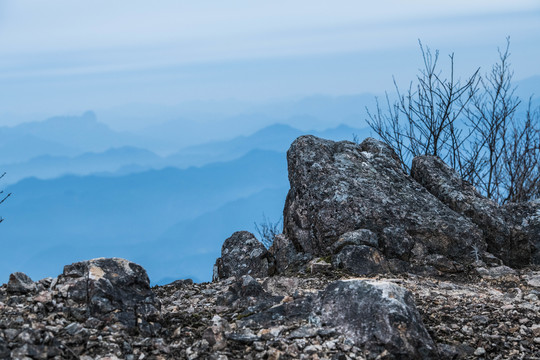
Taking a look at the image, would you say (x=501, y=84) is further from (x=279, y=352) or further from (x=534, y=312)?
(x=279, y=352)

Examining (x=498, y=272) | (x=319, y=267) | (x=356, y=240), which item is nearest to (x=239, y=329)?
(x=319, y=267)

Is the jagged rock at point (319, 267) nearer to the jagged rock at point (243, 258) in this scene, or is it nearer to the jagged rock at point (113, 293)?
the jagged rock at point (243, 258)

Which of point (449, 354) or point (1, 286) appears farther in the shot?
point (1, 286)

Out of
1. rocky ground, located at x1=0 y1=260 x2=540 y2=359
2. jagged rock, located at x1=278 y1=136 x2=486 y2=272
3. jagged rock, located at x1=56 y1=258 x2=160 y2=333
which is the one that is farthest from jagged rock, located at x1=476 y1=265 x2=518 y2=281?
jagged rock, located at x1=56 y1=258 x2=160 y2=333

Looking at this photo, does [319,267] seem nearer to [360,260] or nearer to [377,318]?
[360,260]

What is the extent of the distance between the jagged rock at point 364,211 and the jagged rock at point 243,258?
0.55 m

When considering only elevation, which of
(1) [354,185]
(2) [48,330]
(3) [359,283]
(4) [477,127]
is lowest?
(2) [48,330]

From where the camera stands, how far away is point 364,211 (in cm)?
913

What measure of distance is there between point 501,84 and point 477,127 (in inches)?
56.1

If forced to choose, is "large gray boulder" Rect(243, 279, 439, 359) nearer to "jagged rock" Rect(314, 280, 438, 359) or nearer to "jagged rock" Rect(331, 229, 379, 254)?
"jagged rock" Rect(314, 280, 438, 359)

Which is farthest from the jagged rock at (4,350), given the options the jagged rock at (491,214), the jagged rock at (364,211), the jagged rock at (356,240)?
the jagged rock at (491,214)

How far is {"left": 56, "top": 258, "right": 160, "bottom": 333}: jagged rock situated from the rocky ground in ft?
0.16

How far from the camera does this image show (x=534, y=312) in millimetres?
6719

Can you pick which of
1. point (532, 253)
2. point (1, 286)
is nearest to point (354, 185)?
point (532, 253)
